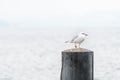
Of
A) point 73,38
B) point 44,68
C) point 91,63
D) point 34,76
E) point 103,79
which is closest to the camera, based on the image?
point 91,63

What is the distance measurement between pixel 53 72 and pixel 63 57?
14.9 meters

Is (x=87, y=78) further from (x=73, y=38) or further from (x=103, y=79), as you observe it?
(x=103, y=79)

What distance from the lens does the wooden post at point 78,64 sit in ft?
22.2

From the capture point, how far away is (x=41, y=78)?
19641 mm

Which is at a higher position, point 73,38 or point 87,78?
point 73,38

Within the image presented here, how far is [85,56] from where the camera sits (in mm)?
6789

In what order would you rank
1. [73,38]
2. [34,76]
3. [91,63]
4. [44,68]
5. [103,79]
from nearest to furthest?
[91,63]
[73,38]
[103,79]
[34,76]
[44,68]

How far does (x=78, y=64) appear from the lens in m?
6.79

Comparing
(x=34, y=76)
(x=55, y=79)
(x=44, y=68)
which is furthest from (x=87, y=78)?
(x=44, y=68)

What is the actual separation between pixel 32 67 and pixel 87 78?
18.3 m

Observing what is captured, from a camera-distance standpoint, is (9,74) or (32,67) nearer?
(9,74)

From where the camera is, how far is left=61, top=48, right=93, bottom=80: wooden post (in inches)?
267

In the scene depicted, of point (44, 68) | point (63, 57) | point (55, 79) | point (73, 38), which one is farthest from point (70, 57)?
point (44, 68)

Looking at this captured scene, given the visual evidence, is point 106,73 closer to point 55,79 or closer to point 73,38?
point 55,79
